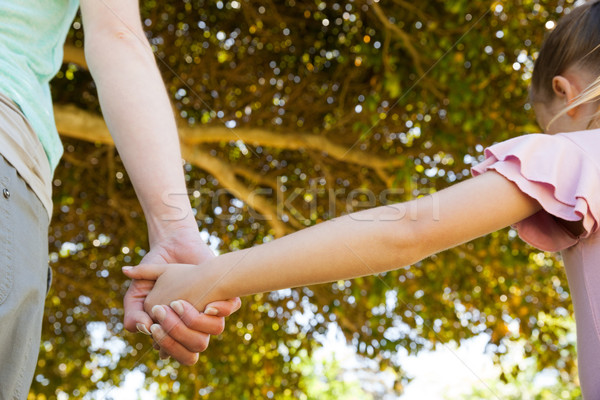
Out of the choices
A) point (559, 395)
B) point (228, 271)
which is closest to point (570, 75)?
point (228, 271)

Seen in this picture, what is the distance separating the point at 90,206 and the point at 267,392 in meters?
2.16

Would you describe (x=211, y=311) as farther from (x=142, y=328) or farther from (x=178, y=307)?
(x=142, y=328)

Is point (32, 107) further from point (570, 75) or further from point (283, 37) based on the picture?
point (283, 37)

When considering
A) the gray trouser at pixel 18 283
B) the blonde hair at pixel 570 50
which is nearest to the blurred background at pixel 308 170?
the blonde hair at pixel 570 50

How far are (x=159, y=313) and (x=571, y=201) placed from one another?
0.73 metres

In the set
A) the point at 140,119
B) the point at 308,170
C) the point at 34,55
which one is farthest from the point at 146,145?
the point at 308,170

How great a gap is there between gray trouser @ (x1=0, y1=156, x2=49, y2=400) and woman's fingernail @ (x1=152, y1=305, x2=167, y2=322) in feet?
0.87

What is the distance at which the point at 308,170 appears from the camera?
17.2ft

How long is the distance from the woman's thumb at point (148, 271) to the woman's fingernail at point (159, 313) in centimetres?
11

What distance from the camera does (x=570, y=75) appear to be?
5.00 feet

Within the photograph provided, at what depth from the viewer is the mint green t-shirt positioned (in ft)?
3.55

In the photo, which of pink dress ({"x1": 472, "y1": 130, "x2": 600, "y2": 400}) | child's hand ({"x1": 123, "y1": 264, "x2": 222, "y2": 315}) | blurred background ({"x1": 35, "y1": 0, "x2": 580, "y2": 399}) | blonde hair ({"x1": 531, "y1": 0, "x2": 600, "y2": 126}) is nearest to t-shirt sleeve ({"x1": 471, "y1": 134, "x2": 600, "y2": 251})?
pink dress ({"x1": 472, "y1": 130, "x2": 600, "y2": 400})

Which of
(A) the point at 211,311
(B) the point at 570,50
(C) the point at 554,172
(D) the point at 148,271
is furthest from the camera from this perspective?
(B) the point at 570,50

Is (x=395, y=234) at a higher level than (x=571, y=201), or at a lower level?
lower
